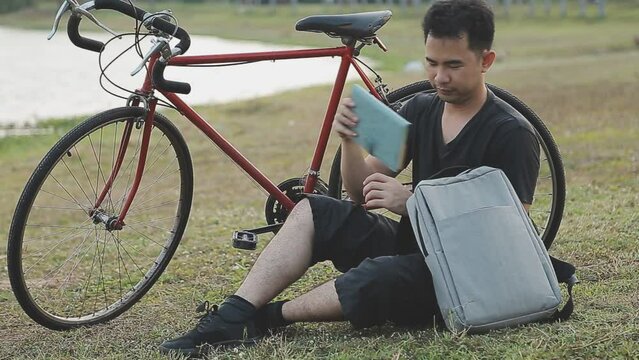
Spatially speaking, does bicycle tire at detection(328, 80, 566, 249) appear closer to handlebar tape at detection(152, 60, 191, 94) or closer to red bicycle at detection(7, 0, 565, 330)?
red bicycle at detection(7, 0, 565, 330)

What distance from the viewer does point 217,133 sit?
389 cm

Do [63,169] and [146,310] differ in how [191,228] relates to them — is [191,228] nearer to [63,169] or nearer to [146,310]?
[146,310]

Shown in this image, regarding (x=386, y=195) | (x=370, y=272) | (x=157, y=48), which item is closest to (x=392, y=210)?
(x=386, y=195)

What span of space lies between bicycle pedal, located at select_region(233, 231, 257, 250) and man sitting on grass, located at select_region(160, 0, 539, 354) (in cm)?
45

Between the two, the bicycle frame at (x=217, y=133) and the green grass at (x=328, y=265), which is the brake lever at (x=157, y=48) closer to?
the bicycle frame at (x=217, y=133)

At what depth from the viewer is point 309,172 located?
3959 mm

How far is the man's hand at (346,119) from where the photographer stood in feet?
10.8

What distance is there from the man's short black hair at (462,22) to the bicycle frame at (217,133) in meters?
0.74

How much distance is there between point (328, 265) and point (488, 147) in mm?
1407

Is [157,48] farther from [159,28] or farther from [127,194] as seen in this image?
[127,194]

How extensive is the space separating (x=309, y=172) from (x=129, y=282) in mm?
1080

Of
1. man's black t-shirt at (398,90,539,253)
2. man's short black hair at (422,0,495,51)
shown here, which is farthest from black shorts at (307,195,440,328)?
man's short black hair at (422,0,495,51)

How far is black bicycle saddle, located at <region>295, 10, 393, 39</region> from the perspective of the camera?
152 inches

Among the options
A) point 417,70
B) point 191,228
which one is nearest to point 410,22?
point 417,70
